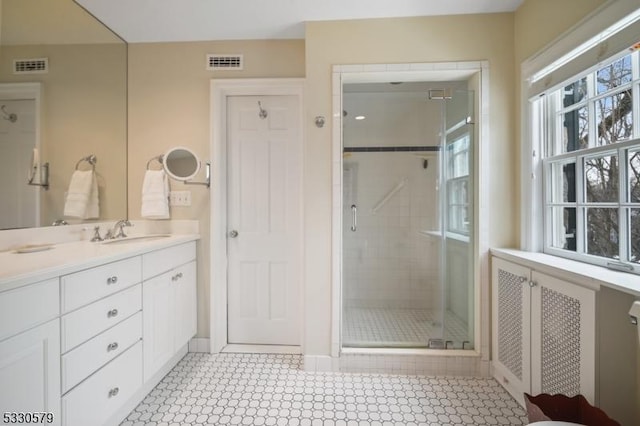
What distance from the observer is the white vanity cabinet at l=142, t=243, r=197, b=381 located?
1653 millimetres

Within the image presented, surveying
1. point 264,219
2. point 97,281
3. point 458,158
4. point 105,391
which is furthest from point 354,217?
point 105,391

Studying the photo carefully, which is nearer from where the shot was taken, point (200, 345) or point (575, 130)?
point (575, 130)

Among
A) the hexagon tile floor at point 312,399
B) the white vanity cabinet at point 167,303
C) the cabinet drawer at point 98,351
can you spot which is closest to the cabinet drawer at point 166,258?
the white vanity cabinet at point 167,303

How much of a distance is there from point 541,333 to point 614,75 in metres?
1.25

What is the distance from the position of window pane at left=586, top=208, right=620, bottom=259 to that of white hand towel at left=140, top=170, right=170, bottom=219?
2632 millimetres

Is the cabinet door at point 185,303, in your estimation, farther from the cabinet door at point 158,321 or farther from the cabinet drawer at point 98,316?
the cabinet drawer at point 98,316

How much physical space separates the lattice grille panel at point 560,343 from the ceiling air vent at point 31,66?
287 centimetres

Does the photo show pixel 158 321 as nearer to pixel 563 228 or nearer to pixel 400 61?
pixel 400 61

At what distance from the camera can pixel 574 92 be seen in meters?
1.57

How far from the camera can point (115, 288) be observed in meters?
1.40

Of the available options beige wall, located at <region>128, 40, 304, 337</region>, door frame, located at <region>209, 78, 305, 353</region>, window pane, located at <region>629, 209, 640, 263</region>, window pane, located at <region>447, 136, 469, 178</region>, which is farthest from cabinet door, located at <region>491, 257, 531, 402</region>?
beige wall, located at <region>128, 40, 304, 337</region>

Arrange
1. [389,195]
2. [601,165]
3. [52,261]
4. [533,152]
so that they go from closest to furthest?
[52,261]
[601,165]
[533,152]
[389,195]

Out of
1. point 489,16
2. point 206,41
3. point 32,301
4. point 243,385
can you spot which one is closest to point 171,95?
point 206,41

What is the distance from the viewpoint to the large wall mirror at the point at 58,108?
149 cm
